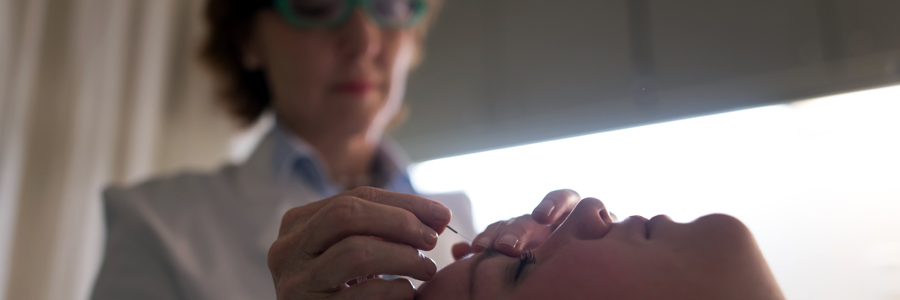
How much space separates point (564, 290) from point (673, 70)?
0.57 ft

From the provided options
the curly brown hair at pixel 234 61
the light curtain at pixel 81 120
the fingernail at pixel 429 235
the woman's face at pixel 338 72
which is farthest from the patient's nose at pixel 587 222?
the light curtain at pixel 81 120

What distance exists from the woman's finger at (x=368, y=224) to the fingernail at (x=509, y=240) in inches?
2.1

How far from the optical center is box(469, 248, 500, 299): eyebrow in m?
0.37

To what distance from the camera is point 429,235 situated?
14.8 inches

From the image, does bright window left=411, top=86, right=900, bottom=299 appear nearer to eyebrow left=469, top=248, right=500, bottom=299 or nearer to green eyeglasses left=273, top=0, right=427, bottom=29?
eyebrow left=469, top=248, right=500, bottom=299

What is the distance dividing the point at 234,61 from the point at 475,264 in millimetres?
1056

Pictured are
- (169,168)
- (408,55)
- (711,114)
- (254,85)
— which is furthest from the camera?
(169,168)

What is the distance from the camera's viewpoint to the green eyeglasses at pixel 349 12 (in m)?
0.66

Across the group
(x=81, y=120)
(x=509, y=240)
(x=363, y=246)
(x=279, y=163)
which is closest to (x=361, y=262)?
(x=363, y=246)

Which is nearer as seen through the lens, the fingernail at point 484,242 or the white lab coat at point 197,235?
Answer: the fingernail at point 484,242

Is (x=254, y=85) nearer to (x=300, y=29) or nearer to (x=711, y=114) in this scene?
(x=300, y=29)

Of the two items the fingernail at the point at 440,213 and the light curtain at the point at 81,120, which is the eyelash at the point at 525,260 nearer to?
the fingernail at the point at 440,213

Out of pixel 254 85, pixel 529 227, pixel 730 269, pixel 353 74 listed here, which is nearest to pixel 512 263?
pixel 529 227

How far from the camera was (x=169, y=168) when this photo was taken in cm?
152
